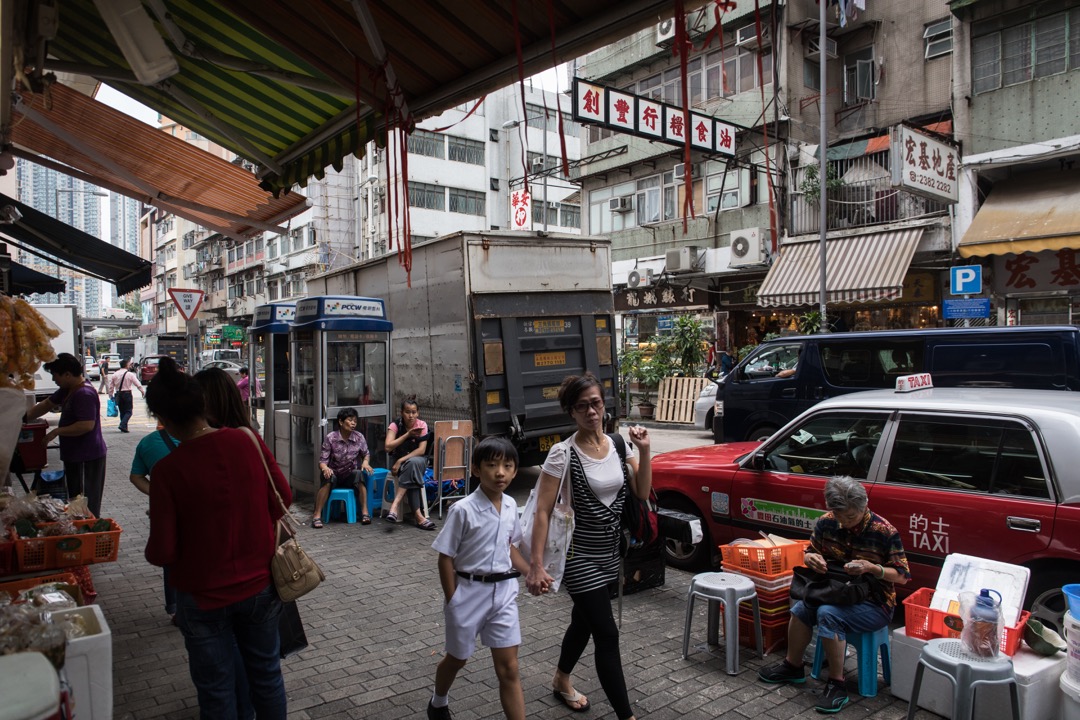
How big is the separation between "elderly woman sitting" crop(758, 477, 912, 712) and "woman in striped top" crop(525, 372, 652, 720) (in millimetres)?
1104

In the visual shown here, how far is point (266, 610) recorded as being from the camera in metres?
2.94

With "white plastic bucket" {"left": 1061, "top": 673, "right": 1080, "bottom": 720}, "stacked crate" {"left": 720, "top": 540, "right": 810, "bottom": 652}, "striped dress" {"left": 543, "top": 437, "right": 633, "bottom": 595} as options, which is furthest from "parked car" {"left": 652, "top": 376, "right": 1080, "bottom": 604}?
"striped dress" {"left": 543, "top": 437, "right": 633, "bottom": 595}

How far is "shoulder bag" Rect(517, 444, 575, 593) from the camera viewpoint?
3383 millimetres

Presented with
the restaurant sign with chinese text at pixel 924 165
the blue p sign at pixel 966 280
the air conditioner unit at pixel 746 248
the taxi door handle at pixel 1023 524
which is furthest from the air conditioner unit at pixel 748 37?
the taxi door handle at pixel 1023 524

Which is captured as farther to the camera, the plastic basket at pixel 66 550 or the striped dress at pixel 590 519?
the plastic basket at pixel 66 550

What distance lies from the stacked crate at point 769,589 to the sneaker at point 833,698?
25.4 inches

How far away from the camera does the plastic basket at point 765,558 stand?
4461 mm

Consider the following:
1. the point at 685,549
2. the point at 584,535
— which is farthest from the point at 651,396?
the point at 584,535

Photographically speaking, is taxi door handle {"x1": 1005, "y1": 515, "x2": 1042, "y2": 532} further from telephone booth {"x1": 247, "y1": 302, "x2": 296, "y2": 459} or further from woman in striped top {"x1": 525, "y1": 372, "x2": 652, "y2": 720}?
telephone booth {"x1": 247, "y1": 302, "x2": 296, "y2": 459}

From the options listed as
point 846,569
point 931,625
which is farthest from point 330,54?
point 931,625

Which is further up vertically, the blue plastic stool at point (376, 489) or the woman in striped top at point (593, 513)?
the woman in striped top at point (593, 513)

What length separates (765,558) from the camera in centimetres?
446

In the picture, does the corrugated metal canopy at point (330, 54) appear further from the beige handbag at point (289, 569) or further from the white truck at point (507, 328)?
the white truck at point (507, 328)

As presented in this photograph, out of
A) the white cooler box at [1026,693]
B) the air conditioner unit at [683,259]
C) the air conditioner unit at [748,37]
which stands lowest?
the white cooler box at [1026,693]
